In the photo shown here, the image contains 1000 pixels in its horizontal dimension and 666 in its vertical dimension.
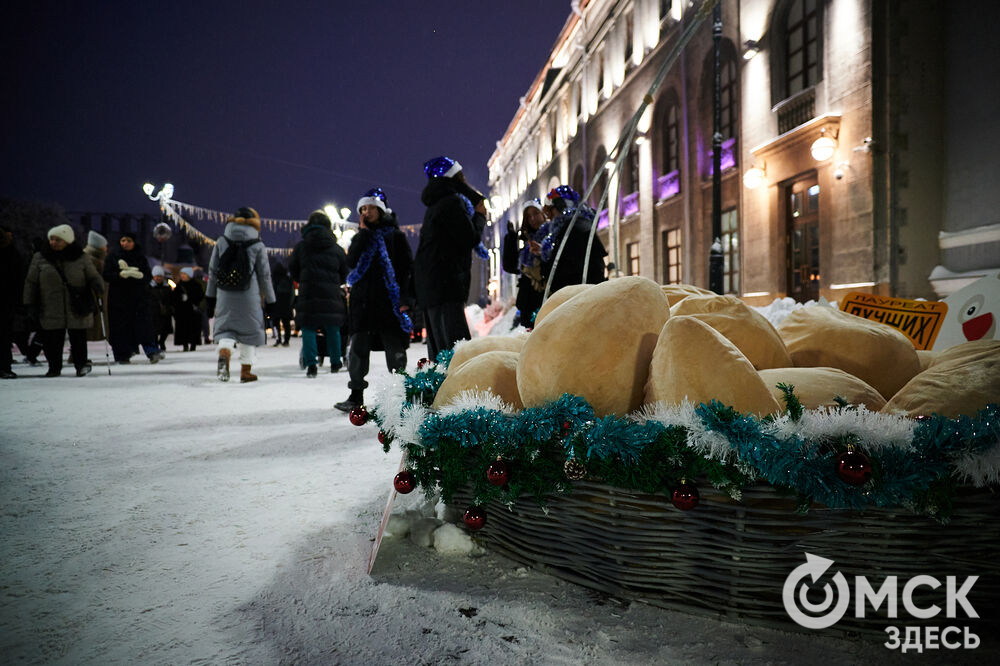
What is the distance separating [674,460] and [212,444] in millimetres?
3175

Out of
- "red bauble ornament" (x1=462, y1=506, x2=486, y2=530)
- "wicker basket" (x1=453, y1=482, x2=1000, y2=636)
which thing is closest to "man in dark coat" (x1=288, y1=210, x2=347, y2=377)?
"red bauble ornament" (x1=462, y1=506, x2=486, y2=530)

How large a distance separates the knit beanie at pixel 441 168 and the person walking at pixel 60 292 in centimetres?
530

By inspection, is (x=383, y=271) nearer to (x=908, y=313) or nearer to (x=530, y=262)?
(x=530, y=262)

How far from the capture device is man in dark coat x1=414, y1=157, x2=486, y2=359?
4.28 meters

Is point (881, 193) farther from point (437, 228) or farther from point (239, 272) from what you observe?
point (239, 272)

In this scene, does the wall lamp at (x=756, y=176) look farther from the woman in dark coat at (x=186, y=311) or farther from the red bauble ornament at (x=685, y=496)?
the woman in dark coat at (x=186, y=311)

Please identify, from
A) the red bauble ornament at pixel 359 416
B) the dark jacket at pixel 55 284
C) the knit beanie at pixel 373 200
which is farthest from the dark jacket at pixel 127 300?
the red bauble ornament at pixel 359 416

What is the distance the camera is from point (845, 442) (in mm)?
1224

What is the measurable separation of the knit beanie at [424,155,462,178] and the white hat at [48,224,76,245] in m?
5.30

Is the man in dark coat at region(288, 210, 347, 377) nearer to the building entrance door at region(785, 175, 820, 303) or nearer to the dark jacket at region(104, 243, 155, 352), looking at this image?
the dark jacket at region(104, 243, 155, 352)

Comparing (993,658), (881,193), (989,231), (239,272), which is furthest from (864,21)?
(993,658)

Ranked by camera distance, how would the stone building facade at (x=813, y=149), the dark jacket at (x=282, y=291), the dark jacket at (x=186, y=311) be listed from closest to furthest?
the stone building facade at (x=813, y=149) < the dark jacket at (x=282, y=291) < the dark jacket at (x=186, y=311)

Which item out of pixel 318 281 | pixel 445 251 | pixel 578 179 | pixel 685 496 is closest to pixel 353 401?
pixel 445 251

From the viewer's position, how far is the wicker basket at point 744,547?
48.1 inches
